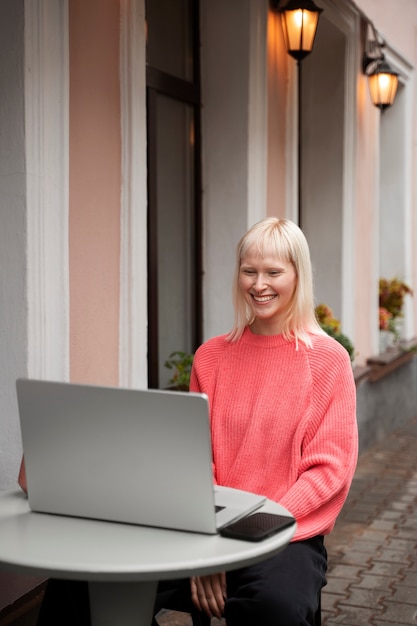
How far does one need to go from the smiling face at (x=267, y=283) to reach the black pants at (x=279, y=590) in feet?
2.44

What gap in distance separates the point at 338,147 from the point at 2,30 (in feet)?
15.8

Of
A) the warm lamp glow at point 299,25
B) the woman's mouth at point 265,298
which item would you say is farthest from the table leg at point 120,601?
the warm lamp glow at point 299,25

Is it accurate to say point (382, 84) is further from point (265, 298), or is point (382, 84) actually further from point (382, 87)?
point (265, 298)

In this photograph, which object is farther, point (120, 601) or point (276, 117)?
point (276, 117)

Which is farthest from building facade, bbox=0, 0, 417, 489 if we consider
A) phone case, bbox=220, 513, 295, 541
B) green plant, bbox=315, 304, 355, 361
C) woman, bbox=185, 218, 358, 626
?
phone case, bbox=220, 513, 295, 541

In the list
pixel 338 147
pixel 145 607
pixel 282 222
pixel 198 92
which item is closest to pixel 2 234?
pixel 282 222

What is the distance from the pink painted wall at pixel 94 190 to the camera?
14.1 feet

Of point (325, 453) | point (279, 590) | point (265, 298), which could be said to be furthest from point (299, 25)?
point (279, 590)

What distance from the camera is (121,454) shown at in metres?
2.35

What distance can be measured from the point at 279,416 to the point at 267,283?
0.42 meters

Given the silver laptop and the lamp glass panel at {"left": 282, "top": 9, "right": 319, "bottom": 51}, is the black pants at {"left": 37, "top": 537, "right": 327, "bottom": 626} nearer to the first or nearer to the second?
the silver laptop

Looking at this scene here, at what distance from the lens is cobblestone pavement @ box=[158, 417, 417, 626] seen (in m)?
4.58

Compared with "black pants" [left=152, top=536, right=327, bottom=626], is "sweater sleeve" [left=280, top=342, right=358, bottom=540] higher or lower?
higher

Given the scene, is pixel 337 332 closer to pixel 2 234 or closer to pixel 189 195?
pixel 189 195
